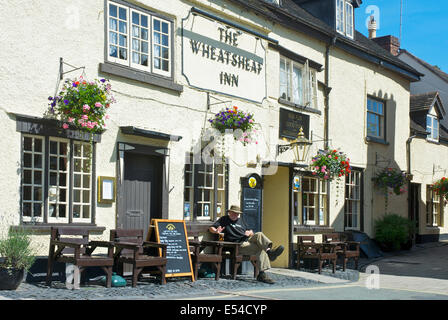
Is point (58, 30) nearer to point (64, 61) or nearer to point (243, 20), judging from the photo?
point (64, 61)

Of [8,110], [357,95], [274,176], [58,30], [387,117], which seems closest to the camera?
[8,110]

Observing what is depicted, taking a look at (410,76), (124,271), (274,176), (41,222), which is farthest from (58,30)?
(410,76)

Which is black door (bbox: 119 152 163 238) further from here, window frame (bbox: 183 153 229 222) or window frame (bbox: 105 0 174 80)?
window frame (bbox: 105 0 174 80)

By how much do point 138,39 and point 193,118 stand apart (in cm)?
205

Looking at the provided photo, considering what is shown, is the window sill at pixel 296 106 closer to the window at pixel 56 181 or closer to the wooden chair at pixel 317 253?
the wooden chair at pixel 317 253

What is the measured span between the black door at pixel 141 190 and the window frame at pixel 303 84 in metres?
4.82

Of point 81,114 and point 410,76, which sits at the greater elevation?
point 410,76

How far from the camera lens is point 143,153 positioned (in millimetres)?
11133

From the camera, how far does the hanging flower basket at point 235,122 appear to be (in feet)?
40.9

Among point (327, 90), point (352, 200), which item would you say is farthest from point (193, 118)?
point (352, 200)

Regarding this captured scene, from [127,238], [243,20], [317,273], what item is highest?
[243,20]

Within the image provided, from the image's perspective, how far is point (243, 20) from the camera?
1376 centimetres

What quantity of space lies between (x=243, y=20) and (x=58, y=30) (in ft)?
17.2

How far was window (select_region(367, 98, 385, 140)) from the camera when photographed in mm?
19281
